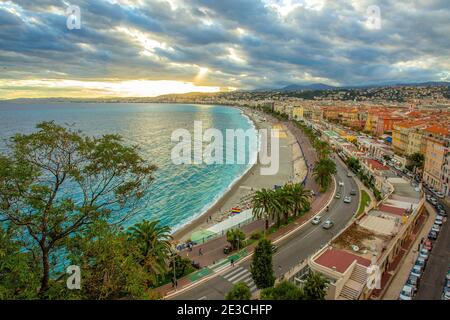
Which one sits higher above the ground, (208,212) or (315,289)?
(315,289)

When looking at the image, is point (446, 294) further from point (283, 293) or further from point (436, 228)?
point (283, 293)

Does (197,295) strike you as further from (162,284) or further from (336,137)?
(336,137)

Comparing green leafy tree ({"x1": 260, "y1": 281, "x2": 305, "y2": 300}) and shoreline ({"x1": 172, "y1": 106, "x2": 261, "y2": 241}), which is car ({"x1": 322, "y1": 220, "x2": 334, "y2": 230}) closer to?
shoreline ({"x1": 172, "y1": 106, "x2": 261, "y2": 241})

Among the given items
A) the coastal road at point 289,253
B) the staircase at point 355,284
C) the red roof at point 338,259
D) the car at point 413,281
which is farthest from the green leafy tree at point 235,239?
the car at point 413,281

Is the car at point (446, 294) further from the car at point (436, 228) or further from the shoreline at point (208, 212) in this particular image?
the shoreline at point (208, 212)

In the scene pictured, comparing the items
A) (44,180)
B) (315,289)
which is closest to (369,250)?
(315,289)
